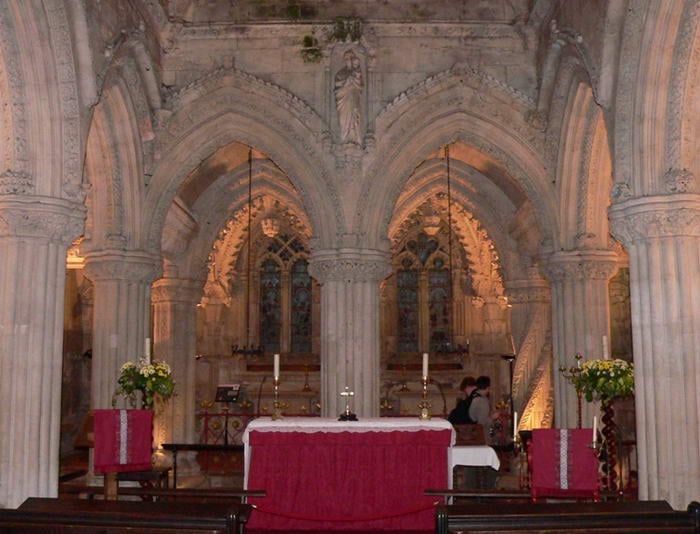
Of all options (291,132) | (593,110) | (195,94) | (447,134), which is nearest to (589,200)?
(593,110)

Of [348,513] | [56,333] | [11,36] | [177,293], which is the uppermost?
[11,36]

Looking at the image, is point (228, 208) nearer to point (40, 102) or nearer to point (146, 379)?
point (146, 379)

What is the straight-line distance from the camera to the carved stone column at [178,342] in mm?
15055

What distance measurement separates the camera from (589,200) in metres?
11.9

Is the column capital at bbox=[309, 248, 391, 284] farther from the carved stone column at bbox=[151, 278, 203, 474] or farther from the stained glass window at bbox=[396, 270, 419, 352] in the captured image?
the stained glass window at bbox=[396, 270, 419, 352]

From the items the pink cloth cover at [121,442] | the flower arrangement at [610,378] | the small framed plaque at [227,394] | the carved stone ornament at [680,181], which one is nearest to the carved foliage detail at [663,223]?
the carved stone ornament at [680,181]

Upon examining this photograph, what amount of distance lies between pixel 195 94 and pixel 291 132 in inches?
57.7

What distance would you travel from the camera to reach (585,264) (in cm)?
1198

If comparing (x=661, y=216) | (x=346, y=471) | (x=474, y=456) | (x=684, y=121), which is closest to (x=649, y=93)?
(x=684, y=121)

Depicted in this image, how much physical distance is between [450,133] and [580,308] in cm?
301

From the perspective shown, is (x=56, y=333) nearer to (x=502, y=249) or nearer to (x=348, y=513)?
(x=348, y=513)

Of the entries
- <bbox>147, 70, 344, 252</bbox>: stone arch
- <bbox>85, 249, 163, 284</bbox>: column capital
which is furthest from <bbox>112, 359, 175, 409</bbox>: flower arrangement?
<bbox>147, 70, 344, 252</bbox>: stone arch

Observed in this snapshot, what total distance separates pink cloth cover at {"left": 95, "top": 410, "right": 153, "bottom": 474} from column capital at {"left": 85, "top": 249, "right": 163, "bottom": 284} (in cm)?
351

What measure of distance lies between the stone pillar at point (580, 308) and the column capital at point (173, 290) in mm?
6821
